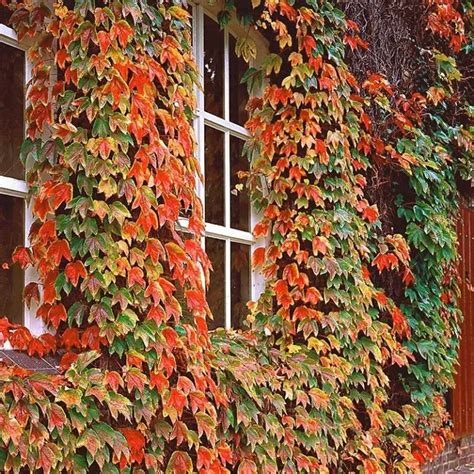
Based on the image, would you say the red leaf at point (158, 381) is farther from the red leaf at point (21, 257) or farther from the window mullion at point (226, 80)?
the window mullion at point (226, 80)

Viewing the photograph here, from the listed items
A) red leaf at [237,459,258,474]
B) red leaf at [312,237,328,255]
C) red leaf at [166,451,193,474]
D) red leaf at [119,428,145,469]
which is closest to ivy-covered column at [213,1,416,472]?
red leaf at [312,237,328,255]

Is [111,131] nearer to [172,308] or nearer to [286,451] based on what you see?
[172,308]

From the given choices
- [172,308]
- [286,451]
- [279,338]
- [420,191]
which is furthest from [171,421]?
[420,191]

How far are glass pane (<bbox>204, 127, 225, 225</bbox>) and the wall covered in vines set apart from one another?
257 millimetres

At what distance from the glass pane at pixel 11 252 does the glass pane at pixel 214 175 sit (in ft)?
4.26

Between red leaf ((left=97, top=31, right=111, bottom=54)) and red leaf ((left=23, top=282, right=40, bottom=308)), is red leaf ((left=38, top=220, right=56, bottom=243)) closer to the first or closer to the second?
red leaf ((left=23, top=282, right=40, bottom=308))

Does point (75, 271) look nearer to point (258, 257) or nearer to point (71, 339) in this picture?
point (71, 339)

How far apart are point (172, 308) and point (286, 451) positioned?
4.09ft

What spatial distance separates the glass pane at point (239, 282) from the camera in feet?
15.8

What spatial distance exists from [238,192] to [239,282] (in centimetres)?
51

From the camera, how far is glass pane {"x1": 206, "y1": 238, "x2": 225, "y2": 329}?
458 cm

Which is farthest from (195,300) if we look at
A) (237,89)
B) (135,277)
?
(237,89)

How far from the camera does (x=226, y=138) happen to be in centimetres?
479

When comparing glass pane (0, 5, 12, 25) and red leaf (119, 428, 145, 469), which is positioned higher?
glass pane (0, 5, 12, 25)
